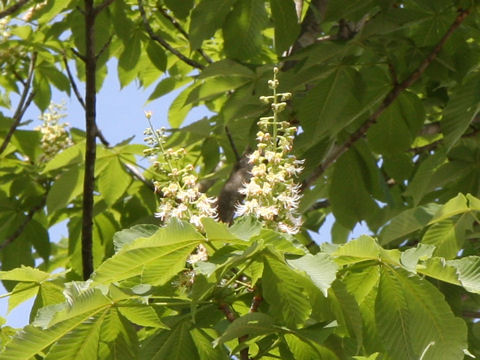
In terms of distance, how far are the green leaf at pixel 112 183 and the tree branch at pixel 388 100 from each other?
72 centimetres

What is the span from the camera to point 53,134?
407cm

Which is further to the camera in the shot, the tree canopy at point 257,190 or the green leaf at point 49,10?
the green leaf at point 49,10

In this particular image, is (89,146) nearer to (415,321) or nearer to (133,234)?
(133,234)

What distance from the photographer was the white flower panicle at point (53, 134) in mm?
3922

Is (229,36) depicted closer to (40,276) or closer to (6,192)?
(40,276)

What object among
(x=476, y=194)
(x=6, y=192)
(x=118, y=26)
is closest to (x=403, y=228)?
(x=476, y=194)

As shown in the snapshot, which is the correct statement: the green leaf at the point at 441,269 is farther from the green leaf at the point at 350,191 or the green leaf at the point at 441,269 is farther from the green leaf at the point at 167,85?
the green leaf at the point at 167,85

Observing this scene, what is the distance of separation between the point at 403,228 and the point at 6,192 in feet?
7.15

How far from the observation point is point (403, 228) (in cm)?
211

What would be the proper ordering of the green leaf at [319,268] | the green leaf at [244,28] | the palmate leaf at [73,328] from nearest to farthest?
the green leaf at [319,268] → the palmate leaf at [73,328] → the green leaf at [244,28]

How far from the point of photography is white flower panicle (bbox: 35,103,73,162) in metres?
3.92

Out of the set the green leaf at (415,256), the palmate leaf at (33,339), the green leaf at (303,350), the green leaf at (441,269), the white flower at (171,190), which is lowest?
the green leaf at (303,350)

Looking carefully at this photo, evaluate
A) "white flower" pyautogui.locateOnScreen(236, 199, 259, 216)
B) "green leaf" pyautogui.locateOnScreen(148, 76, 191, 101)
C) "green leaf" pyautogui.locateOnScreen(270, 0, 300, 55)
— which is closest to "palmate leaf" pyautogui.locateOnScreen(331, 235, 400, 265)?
"white flower" pyautogui.locateOnScreen(236, 199, 259, 216)

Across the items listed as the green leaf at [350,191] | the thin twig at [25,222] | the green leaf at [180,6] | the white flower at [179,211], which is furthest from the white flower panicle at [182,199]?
the thin twig at [25,222]
